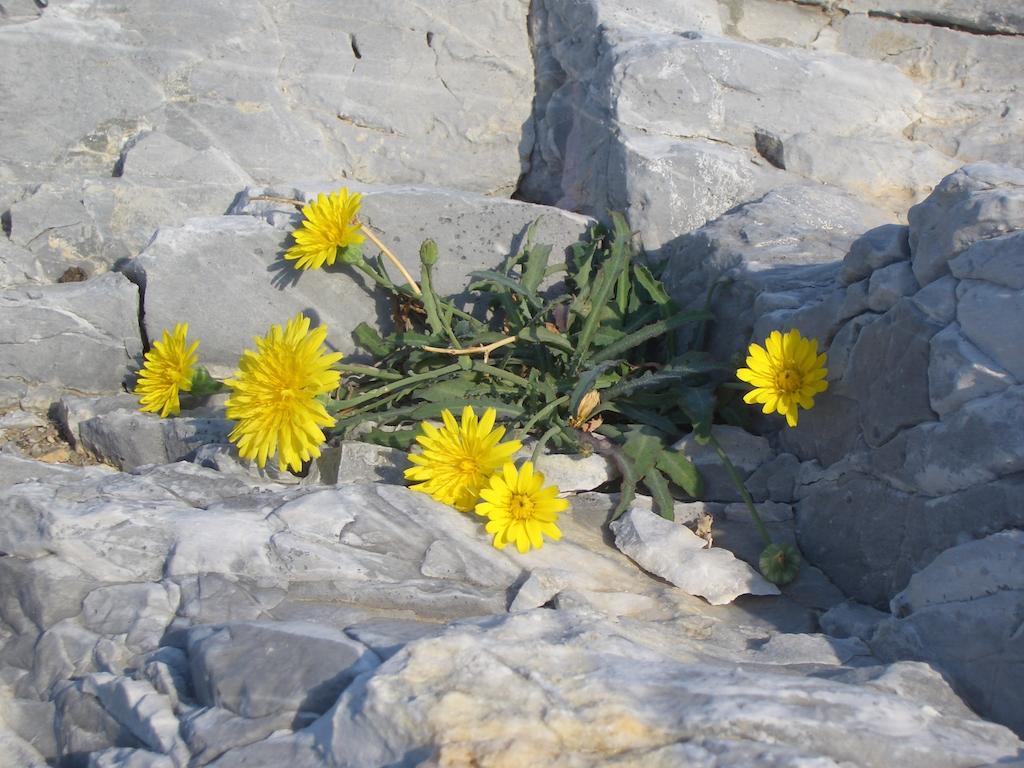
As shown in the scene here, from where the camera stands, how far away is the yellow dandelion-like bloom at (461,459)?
9.16 ft

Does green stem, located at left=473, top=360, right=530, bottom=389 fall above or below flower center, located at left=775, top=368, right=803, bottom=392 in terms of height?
below

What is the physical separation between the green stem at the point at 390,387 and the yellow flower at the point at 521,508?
667mm

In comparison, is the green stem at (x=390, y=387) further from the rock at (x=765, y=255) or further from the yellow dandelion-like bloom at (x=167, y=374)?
the rock at (x=765, y=255)

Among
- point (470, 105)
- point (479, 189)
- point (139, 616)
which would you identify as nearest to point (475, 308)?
point (479, 189)

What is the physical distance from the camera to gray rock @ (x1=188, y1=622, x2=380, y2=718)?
75.5 inches

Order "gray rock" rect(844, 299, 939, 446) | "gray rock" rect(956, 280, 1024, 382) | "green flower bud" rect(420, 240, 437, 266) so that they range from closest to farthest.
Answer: "gray rock" rect(956, 280, 1024, 382)
"gray rock" rect(844, 299, 939, 446)
"green flower bud" rect(420, 240, 437, 266)

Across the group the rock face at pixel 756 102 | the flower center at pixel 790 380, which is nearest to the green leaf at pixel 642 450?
the flower center at pixel 790 380

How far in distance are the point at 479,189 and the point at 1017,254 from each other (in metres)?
2.73

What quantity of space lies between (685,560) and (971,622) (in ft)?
2.44

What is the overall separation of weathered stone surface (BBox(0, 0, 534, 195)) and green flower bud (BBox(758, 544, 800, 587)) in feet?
8.31

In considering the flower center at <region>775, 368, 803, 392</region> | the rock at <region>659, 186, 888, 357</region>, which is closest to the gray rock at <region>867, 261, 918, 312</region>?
the flower center at <region>775, 368, 803, 392</region>

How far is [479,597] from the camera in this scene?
248 centimetres

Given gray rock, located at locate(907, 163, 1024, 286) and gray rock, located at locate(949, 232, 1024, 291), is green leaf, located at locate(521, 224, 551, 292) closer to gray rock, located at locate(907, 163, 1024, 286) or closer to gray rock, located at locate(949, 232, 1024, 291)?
gray rock, located at locate(907, 163, 1024, 286)

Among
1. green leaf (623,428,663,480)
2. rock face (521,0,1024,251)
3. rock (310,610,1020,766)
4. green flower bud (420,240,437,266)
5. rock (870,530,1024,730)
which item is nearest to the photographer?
rock (310,610,1020,766)
